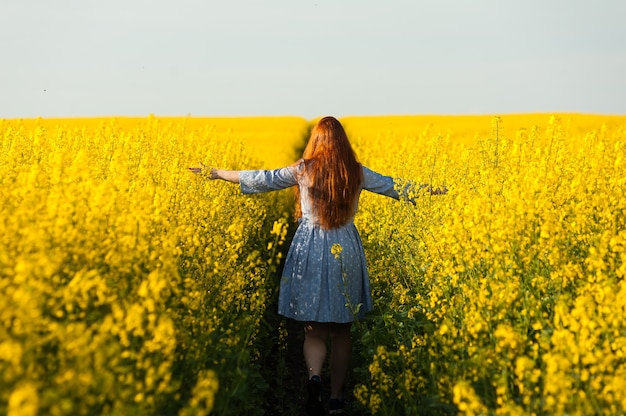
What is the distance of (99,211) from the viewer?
3.80 meters

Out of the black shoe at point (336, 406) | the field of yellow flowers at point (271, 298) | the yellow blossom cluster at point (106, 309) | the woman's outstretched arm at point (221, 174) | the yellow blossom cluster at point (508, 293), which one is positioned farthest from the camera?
the woman's outstretched arm at point (221, 174)

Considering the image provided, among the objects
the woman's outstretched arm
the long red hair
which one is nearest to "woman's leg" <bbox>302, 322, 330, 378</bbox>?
the long red hair

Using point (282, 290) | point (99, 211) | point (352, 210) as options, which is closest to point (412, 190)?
point (352, 210)

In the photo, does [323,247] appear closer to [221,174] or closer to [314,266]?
[314,266]

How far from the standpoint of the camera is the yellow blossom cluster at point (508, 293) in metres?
3.27

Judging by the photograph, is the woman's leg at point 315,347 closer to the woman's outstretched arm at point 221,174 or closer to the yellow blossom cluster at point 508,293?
the yellow blossom cluster at point 508,293

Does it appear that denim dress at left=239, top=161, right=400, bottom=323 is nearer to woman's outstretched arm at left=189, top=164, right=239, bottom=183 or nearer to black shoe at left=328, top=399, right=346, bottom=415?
woman's outstretched arm at left=189, top=164, right=239, bottom=183

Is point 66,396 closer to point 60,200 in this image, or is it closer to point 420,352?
point 60,200

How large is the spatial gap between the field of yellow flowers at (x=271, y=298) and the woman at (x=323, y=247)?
273 mm

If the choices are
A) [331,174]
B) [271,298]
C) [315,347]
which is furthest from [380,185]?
[315,347]

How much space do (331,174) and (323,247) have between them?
21.0 inches

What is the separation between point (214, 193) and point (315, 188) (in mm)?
2750

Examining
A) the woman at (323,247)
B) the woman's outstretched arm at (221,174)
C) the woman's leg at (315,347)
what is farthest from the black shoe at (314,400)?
the woman's outstretched arm at (221,174)

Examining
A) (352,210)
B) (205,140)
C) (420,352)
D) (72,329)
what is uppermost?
(205,140)
